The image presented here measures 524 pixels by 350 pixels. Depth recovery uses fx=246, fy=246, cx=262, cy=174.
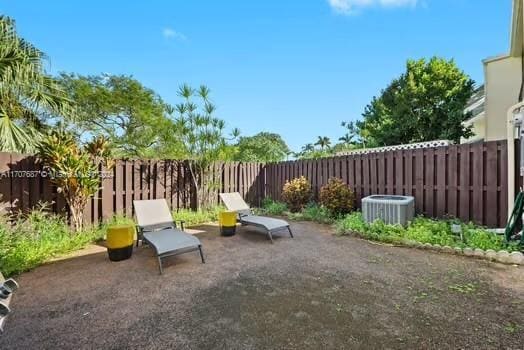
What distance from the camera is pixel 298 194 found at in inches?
285

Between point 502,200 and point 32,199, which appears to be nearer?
point 502,200

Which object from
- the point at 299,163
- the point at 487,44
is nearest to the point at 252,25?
the point at 299,163

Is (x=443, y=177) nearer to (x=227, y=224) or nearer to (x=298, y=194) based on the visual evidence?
(x=298, y=194)

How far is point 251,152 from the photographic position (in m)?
17.3

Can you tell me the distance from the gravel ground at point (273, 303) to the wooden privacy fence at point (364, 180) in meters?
1.64

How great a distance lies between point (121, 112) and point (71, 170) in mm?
8362

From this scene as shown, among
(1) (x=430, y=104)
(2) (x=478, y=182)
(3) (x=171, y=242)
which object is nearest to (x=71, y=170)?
(3) (x=171, y=242)

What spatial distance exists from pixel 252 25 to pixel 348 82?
4.65m

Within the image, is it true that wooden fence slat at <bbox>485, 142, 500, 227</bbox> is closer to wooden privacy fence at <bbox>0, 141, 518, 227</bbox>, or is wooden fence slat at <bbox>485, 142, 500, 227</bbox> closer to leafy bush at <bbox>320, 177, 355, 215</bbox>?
wooden privacy fence at <bbox>0, 141, 518, 227</bbox>

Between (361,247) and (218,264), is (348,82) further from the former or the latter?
(218,264)

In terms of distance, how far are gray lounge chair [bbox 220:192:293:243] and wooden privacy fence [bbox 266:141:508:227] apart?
8.70ft

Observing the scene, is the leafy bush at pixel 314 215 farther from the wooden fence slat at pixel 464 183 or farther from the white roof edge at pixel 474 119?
the white roof edge at pixel 474 119

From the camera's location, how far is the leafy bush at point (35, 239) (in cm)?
329

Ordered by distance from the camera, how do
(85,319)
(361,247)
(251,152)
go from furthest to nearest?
(251,152) < (361,247) < (85,319)
